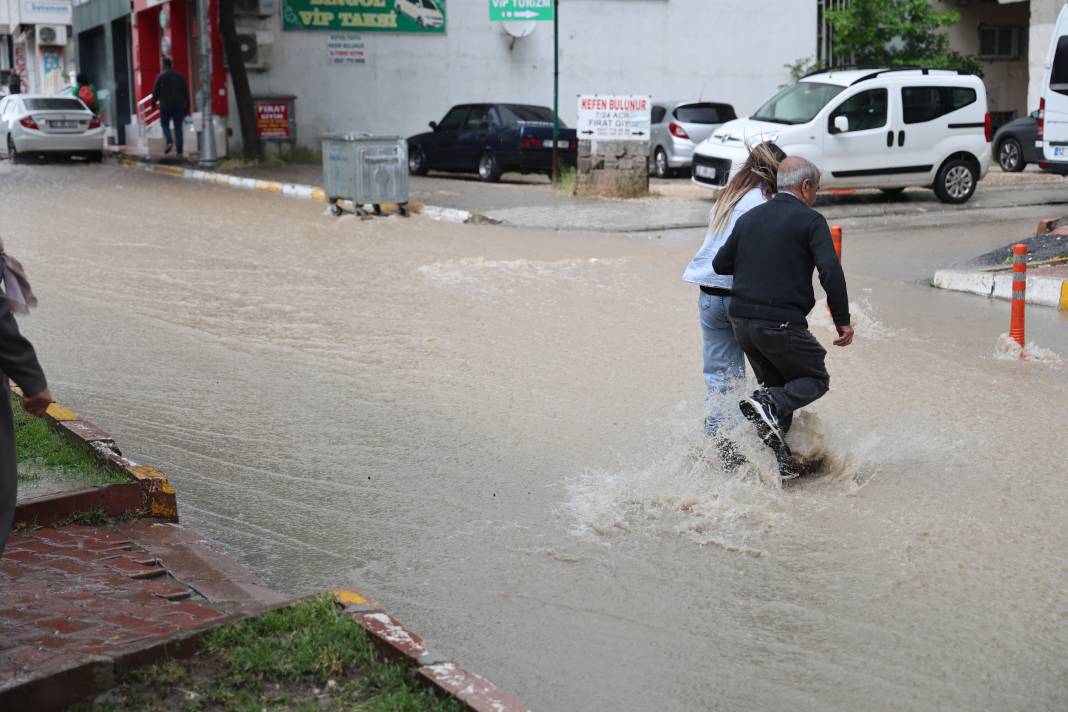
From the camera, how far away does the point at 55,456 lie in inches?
241

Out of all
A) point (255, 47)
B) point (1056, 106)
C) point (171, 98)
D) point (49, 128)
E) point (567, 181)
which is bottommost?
point (567, 181)

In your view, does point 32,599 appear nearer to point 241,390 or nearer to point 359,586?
point 359,586

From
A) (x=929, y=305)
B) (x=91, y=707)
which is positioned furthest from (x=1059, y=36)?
(x=91, y=707)

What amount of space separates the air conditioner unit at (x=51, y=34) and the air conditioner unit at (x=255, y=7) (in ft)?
59.1

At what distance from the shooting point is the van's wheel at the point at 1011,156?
2505 cm

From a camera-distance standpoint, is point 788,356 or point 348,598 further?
point 788,356

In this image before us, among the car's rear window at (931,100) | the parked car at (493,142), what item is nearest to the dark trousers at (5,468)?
the car's rear window at (931,100)

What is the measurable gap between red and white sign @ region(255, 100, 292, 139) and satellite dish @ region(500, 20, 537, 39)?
575 cm

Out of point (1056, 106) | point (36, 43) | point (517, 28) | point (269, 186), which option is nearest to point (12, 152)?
point (269, 186)

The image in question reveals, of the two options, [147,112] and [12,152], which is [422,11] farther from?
[12,152]

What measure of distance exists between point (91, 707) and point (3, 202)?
16.5 meters

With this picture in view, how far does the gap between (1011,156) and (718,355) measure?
20.9 m

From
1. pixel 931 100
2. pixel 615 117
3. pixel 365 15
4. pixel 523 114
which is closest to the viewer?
pixel 931 100

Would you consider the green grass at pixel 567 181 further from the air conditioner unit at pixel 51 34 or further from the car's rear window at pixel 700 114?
the air conditioner unit at pixel 51 34
